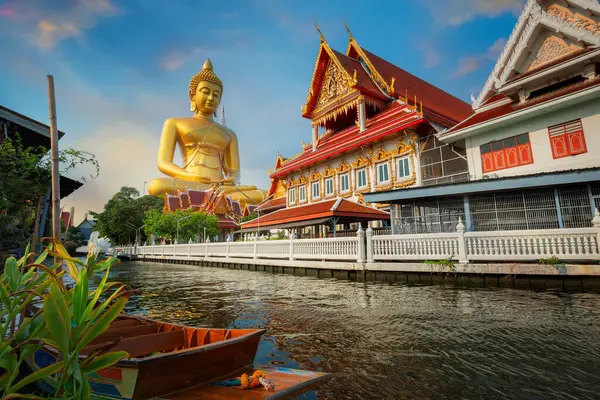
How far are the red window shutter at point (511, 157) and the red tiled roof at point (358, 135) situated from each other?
4.17 m

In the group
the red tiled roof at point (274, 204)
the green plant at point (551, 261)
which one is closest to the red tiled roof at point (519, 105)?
the green plant at point (551, 261)

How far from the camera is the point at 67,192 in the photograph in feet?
52.3

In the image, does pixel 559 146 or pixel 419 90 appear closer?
pixel 559 146

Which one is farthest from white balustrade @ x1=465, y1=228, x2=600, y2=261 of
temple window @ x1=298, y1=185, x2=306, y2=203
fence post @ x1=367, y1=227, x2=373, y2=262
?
temple window @ x1=298, y1=185, x2=306, y2=203

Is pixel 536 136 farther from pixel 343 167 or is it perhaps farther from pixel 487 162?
pixel 343 167

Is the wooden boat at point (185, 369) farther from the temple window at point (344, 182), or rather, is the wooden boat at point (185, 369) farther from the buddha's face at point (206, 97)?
the buddha's face at point (206, 97)

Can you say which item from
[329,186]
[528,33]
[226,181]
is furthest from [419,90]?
[226,181]

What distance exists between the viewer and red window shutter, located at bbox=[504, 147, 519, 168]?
43.0 ft

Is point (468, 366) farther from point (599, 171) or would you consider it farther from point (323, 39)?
point (323, 39)

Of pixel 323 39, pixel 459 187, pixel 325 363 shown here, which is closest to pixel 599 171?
pixel 459 187

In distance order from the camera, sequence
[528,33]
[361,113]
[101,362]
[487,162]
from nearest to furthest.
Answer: [101,362] → [528,33] → [487,162] → [361,113]

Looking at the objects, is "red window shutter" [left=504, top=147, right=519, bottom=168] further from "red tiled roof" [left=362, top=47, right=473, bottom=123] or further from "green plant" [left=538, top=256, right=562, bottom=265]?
"red tiled roof" [left=362, top=47, right=473, bottom=123]

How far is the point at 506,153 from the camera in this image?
13.4 metres

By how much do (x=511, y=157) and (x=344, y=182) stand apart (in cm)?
959
